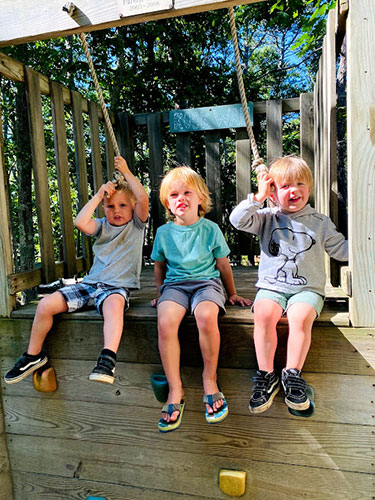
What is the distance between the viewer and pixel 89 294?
7.36 ft

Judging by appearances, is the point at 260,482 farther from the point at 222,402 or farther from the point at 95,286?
the point at 95,286

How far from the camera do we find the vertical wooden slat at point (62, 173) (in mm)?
2711

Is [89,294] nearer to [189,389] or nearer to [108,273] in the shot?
[108,273]

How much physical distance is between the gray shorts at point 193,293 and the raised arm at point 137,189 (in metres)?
0.50

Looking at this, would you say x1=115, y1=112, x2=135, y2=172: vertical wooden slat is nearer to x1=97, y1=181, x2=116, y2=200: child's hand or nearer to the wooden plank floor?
x1=97, y1=181, x2=116, y2=200: child's hand

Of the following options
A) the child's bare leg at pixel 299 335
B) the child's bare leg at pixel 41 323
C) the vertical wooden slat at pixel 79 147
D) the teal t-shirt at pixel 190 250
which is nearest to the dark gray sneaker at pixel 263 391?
the child's bare leg at pixel 299 335

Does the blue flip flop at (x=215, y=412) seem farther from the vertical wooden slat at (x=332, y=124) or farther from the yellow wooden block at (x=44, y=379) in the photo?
the vertical wooden slat at (x=332, y=124)

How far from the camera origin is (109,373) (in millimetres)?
1772

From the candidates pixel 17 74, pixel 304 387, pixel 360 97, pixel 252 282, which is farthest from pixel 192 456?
pixel 17 74

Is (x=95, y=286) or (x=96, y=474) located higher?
(x=95, y=286)

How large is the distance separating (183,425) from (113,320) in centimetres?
65

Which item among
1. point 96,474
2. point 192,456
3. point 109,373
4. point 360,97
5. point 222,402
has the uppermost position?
point 360,97

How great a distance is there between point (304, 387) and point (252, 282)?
1.26m

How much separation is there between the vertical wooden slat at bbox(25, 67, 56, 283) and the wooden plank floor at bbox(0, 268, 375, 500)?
1.31ft
